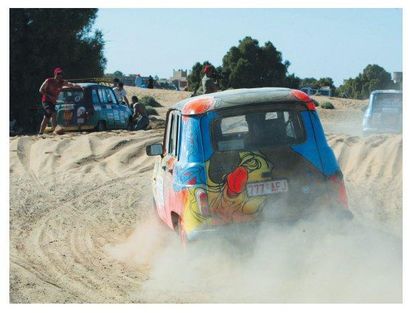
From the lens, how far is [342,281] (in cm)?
701

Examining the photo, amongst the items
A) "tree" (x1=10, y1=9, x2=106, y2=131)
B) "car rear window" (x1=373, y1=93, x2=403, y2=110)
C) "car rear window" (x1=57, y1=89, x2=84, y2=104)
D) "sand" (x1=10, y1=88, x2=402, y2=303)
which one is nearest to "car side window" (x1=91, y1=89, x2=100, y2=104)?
"car rear window" (x1=57, y1=89, x2=84, y2=104)

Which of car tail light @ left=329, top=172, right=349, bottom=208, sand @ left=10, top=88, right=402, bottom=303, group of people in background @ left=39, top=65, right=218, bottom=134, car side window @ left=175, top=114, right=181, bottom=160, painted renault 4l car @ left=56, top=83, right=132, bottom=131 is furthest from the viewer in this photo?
painted renault 4l car @ left=56, top=83, right=132, bottom=131

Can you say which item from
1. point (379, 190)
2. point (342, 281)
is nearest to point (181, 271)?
point (342, 281)

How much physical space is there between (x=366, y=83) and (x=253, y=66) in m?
9.64

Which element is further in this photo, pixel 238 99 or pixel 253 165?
pixel 238 99

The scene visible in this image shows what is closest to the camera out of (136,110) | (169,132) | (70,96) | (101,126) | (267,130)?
(267,130)

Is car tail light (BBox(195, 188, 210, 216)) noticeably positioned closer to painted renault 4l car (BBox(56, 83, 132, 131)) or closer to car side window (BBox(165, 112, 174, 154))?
car side window (BBox(165, 112, 174, 154))

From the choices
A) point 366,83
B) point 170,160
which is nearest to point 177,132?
point 170,160

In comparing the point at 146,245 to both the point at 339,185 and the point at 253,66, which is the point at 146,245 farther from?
the point at 253,66

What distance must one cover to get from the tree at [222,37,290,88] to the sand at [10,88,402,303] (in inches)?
1342

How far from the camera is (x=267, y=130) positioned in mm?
7809

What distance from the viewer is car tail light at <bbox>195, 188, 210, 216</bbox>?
726cm

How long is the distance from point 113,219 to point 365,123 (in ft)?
36.1

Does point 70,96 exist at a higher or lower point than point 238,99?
higher
